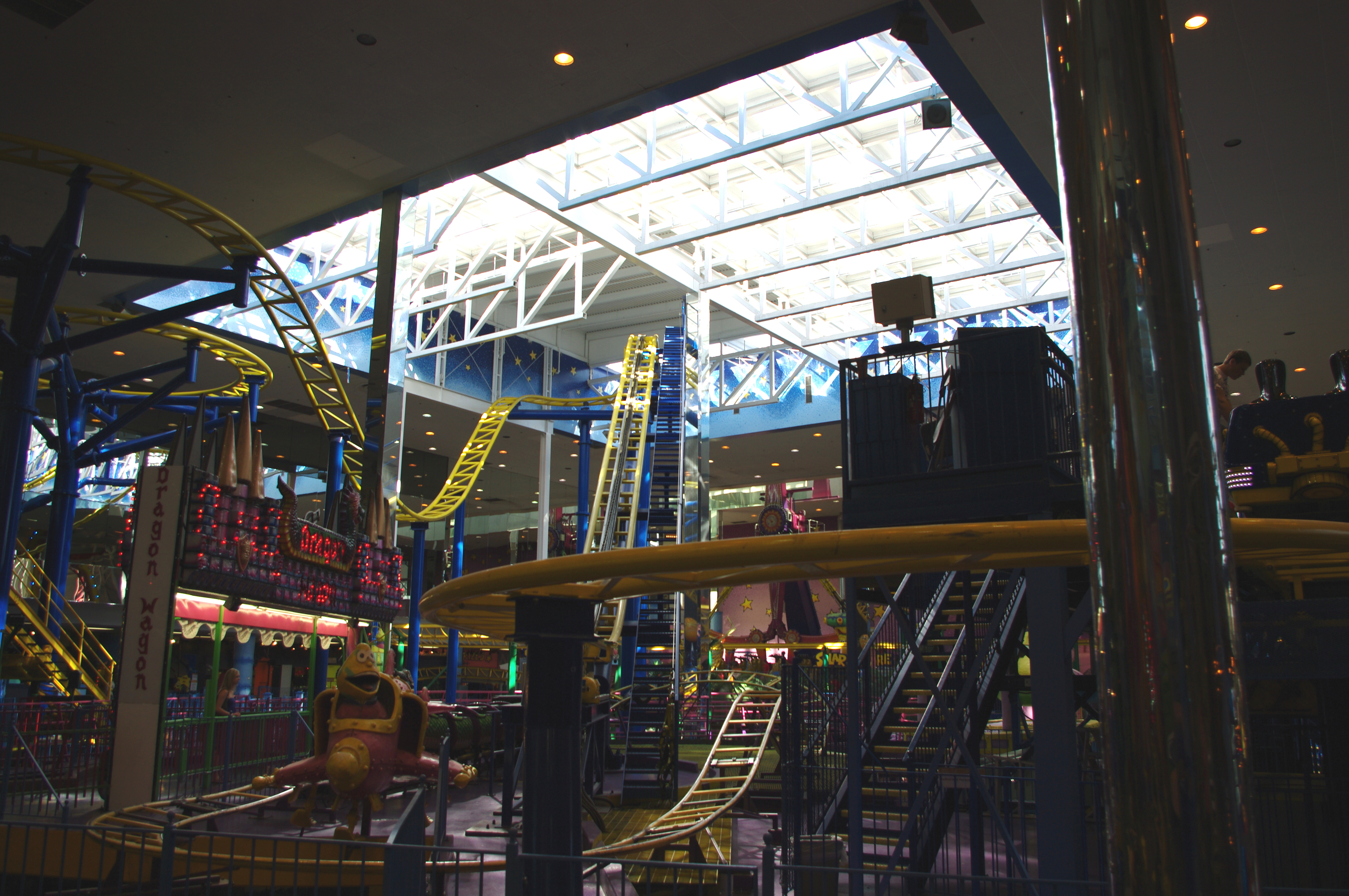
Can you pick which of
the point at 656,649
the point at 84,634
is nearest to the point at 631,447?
the point at 656,649

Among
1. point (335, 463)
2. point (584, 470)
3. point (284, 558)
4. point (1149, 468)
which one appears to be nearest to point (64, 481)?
point (335, 463)

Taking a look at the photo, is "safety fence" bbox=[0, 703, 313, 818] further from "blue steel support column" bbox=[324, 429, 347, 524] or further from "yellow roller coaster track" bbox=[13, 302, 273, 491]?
"yellow roller coaster track" bbox=[13, 302, 273, 491]

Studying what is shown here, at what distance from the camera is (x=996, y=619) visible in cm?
669

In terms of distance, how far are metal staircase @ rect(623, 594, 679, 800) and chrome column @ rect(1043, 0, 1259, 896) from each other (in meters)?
10.8

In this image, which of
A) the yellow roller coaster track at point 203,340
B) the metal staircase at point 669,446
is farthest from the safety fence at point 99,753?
the metal staircase at point 669,446

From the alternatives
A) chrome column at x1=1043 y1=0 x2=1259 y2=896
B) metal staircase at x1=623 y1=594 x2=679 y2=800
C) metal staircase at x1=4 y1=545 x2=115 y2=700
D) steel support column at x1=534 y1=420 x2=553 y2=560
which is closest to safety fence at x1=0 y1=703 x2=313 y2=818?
metal staircase at x1=4 y1=545 x2=115 y2=700

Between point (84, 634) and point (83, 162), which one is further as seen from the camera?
point (84, 634)

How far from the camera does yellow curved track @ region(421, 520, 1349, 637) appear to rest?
329 cm

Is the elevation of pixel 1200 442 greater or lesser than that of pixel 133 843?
greater

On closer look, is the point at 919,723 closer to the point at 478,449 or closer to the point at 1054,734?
the point at 1054,734

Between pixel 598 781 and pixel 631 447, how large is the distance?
8.67m

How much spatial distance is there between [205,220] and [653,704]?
924cm

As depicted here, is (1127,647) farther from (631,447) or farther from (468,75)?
(631,447)

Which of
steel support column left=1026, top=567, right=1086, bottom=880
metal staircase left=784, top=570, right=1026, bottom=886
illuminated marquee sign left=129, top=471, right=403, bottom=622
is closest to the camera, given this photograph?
steel support column left=1026, top=567, right=1086, bottom=880
